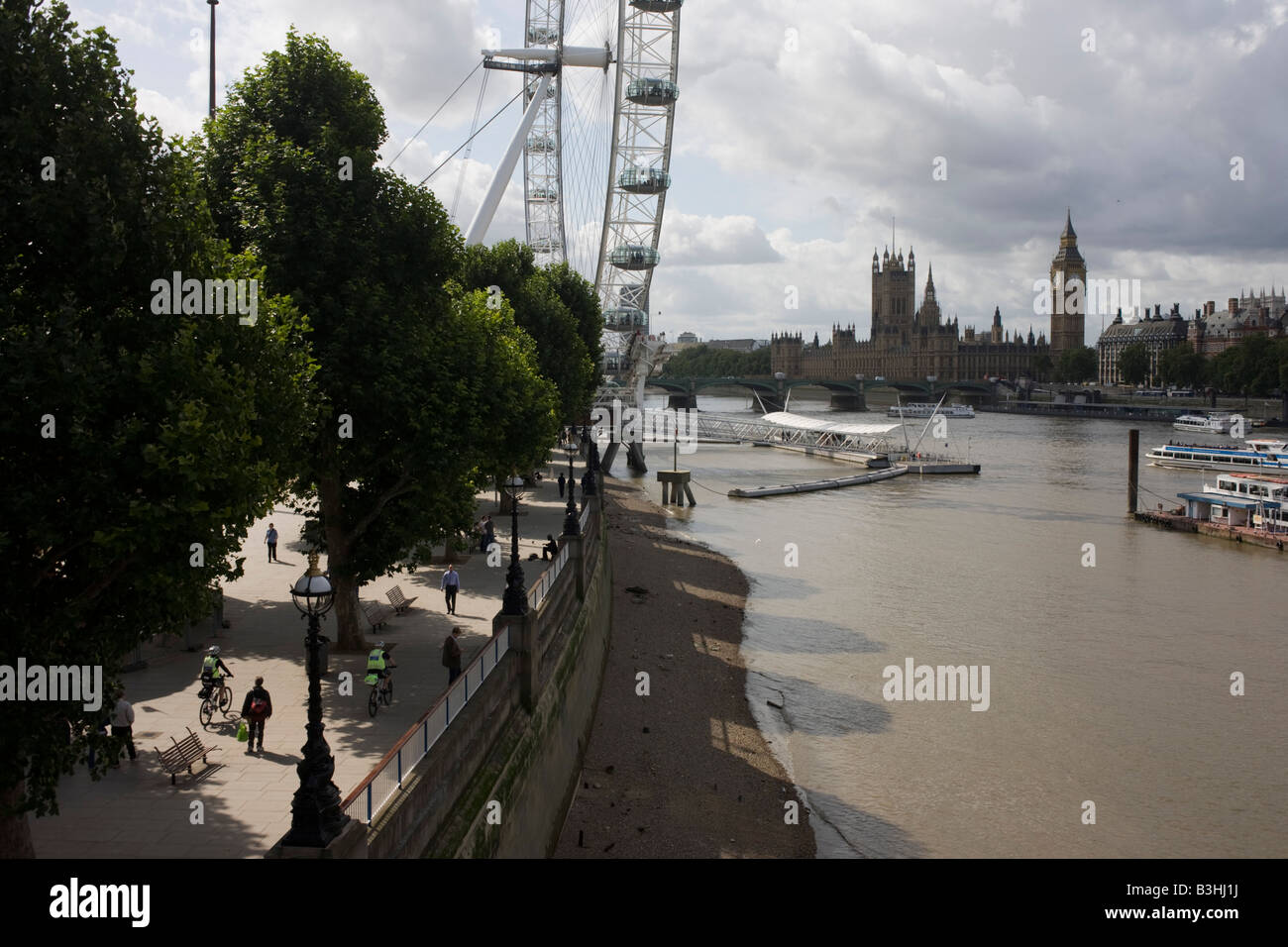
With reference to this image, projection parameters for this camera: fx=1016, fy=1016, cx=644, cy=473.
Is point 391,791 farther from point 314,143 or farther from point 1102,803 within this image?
point 1102,803

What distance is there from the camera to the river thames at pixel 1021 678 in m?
15.1

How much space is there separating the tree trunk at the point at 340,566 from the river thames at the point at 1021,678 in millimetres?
7437

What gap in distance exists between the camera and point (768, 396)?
132250mm

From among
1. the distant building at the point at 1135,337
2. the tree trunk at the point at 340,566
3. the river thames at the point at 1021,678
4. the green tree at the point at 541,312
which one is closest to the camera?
the river thames at the point at 1021,678

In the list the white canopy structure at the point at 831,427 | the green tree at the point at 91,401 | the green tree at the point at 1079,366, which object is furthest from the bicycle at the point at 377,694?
the green tree at the point at 1079,366

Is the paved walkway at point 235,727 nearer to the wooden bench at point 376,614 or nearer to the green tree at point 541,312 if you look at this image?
the wooden bench at point 376,614

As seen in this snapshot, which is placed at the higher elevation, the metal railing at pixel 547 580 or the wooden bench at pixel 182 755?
the metal railing at pixel 547 580

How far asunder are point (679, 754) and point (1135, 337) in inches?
7474

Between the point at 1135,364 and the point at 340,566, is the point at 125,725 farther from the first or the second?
the point at 1135,364

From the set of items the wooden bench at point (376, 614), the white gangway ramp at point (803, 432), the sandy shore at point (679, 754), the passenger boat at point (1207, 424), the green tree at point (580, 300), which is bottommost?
the sandy shore at point (679, 754)

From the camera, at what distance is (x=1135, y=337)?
18262 centimetres
